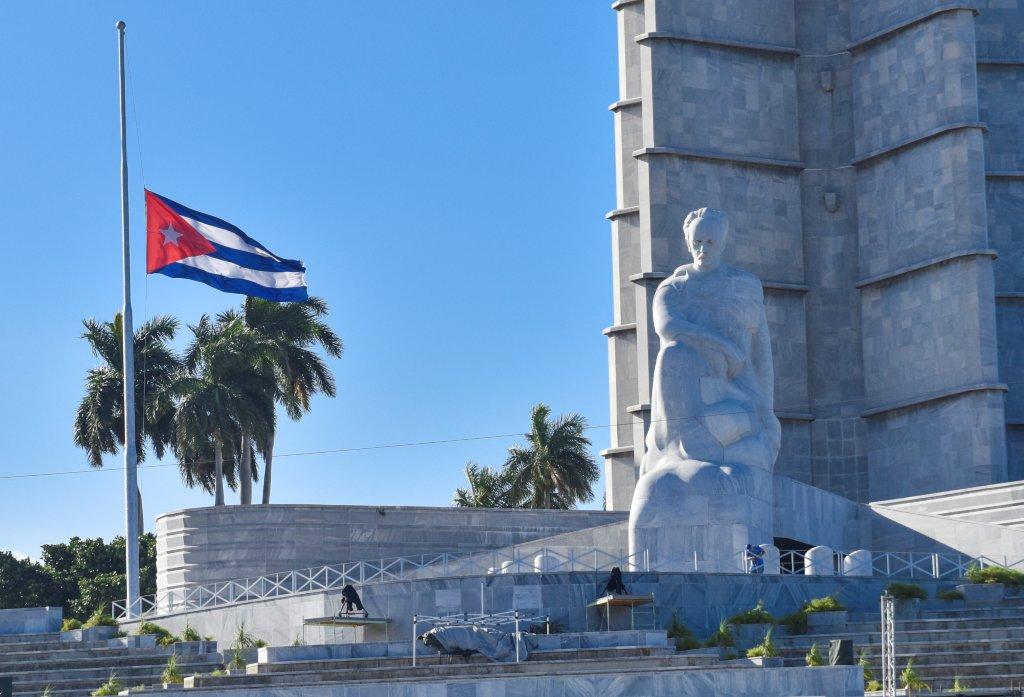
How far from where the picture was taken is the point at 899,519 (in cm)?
4241

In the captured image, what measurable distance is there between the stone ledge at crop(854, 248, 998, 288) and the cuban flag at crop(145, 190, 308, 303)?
48.6 ft

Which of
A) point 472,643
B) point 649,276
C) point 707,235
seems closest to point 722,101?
point 649,276

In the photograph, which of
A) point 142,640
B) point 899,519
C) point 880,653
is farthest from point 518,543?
point 880,653

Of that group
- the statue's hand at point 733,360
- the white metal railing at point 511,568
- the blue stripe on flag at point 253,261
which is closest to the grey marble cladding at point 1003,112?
the white metal railing at point 511,568

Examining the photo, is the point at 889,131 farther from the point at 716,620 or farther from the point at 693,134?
the point at 716,620

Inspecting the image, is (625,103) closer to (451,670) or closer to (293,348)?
(293,348)

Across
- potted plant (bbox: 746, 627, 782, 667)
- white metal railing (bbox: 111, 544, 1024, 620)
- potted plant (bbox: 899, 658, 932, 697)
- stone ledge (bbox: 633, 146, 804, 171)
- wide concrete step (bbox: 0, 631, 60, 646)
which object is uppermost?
stone ledge (bbox: 633, 146, 804, 171)

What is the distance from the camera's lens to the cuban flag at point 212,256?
38.7 metres

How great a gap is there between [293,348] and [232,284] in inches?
538

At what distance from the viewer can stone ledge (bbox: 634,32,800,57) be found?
49406 mm

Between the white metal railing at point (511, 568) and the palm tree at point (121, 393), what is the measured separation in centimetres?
1030

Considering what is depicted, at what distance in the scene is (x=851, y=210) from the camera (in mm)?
50688

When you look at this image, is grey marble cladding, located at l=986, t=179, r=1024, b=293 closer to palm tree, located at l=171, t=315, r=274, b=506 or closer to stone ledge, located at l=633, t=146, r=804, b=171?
stone ledge, located at l=633, t=146, r=804, b=171

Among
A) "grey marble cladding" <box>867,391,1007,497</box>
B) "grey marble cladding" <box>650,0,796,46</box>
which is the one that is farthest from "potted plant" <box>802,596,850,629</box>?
"grey marble cladding" <box>650,0,796,46</box>
